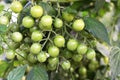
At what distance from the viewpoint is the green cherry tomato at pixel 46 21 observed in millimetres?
779

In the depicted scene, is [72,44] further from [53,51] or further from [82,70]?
[82,70]

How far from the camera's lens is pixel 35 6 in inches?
31.9

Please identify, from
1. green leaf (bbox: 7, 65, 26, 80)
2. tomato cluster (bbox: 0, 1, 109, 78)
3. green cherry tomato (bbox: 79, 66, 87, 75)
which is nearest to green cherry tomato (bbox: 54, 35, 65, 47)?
tomato cluster (bbox: 0, 1, 109, 78)

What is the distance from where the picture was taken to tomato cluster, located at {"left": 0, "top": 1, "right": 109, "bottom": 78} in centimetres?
80

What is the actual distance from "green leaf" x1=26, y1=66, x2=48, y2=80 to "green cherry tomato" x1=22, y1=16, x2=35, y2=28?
0.38 feet

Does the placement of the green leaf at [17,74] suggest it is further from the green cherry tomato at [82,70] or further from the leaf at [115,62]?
the green cherry tomato at [82,70]

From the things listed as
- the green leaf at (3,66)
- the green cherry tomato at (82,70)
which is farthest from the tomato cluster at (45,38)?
the green cherry tomato at (82,70)

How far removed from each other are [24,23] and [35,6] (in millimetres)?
52

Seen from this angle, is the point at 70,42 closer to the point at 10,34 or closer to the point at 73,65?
the point at 10,34

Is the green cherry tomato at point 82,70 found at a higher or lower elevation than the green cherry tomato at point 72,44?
lower

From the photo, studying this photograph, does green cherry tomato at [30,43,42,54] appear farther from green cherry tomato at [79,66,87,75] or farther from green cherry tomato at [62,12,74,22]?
green cherry tomato at [79,66,87,75]

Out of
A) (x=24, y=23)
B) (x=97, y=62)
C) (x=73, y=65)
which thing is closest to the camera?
(x=24, y=23)

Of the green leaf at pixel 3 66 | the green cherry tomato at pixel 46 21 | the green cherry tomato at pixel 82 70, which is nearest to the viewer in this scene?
the green cherry tomato at pixel 46 21

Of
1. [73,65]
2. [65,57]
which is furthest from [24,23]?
[73,65]
